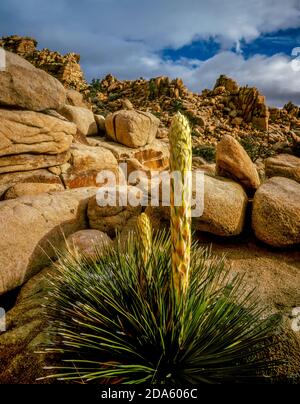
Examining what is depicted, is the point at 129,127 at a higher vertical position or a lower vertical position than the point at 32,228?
higher

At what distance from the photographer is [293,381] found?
2.35 meters

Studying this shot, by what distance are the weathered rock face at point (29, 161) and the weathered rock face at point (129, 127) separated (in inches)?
170

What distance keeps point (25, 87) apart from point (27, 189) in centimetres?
302

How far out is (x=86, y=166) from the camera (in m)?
8.86

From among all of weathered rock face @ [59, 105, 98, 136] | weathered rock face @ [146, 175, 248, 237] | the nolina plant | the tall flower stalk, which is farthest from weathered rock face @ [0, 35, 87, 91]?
the tall flower stalk

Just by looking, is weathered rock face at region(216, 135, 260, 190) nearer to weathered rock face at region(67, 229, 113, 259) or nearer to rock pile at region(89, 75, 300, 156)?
weathered rock face at region(67, 229, 113, 259)

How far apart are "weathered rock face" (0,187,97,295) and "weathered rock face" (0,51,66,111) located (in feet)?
11.7

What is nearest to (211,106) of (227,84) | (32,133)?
(227,84)

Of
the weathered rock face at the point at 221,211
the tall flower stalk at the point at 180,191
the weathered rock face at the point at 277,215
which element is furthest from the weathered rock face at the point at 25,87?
the tall flower stalk at the point at 180,191

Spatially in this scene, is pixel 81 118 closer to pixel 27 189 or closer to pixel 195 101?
pixel 27 189

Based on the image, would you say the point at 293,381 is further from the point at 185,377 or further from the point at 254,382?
the point at 185,377

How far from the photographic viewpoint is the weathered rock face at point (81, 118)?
38.2ft

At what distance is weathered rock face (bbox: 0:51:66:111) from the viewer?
23.6ft
